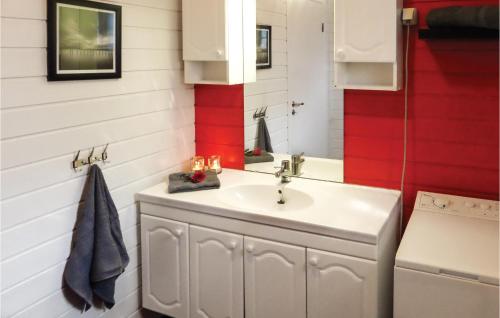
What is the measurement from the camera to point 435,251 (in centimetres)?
178

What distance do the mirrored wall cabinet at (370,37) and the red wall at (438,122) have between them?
134mm

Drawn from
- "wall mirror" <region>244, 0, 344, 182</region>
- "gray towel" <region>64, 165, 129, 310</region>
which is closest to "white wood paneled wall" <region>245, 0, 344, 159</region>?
"wall mirror" <region>244, 0, 344, 182</region>

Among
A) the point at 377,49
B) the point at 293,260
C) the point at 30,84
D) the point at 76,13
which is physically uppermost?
the point at 76,13

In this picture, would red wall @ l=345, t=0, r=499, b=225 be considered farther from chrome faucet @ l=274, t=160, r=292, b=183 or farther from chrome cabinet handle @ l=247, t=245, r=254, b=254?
chrome cabinet handle @ l=247, t=245, r=254, b=254

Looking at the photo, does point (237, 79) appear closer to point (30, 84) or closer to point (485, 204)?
point (30, 84)

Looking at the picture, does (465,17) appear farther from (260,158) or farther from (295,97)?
(260,158)

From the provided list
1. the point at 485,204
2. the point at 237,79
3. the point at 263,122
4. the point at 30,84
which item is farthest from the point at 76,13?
the point at 485,204

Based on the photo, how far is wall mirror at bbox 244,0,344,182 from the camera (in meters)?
2.44

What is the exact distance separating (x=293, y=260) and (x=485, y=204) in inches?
34.0

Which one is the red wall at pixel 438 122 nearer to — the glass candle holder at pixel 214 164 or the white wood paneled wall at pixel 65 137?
the glass candle holder at pixel 214 164

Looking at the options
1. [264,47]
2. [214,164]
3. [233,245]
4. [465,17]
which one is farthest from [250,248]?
[465,17]

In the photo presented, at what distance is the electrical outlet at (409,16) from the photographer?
2.07 meters

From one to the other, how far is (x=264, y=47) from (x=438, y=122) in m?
0.98

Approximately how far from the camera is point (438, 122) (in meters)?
2.21
